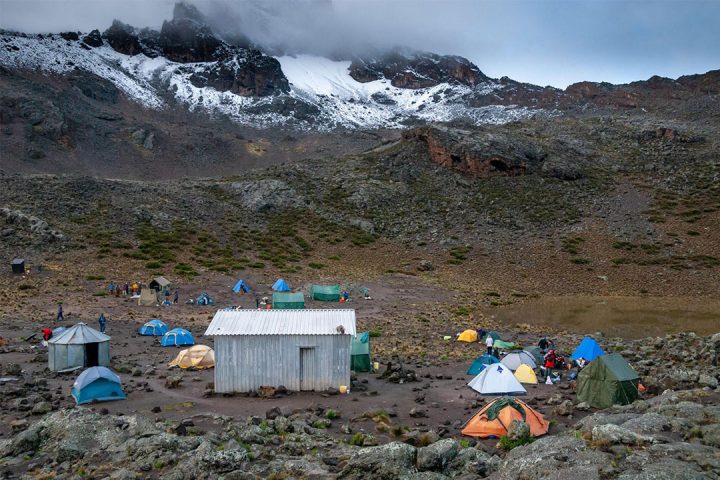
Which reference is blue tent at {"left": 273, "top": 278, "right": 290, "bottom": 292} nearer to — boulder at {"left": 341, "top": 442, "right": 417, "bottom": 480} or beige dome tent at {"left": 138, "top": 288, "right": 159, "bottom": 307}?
beige dome tent at {"left": 138, "top": 288, "right": 159, "bottom": 307}

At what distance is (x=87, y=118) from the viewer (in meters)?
105

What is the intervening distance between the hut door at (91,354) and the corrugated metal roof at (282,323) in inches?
240

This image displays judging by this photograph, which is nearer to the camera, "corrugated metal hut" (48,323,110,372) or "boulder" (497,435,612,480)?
"boulder" (497,435,612,480)

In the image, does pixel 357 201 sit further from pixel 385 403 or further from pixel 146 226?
pixel 385 403

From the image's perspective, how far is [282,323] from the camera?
20719 millimetres

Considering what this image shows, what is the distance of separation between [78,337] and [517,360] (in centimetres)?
1778

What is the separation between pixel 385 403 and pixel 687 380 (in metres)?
9.91

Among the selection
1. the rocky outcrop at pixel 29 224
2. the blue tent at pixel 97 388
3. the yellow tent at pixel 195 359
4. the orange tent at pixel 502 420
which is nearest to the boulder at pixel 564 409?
the orange tent at pixel 502 420

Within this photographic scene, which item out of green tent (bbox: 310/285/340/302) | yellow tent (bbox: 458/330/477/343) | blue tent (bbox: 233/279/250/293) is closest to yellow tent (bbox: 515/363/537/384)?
yellow tent (bbox: 458/330/477/343)

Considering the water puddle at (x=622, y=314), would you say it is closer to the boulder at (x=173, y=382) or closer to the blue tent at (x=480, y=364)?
the blue tent at (x=480, y=364)

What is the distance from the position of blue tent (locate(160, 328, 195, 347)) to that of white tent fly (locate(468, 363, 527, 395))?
15.0m

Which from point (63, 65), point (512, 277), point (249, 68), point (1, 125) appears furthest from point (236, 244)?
point (249, 68)

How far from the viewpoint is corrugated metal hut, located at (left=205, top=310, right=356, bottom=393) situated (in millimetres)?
19797

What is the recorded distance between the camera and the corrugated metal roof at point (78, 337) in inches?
881
